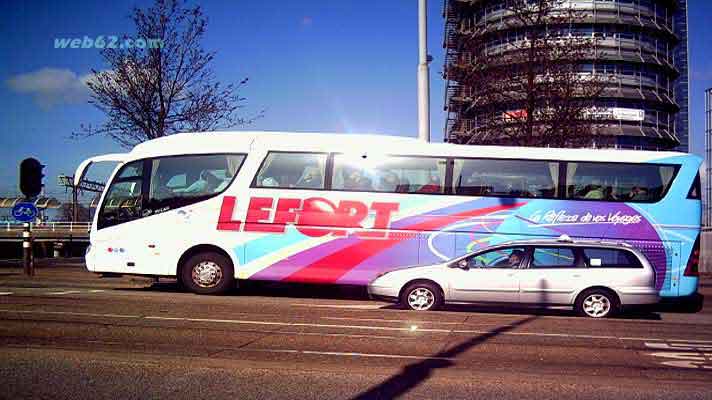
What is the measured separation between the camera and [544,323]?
1125 centimetres

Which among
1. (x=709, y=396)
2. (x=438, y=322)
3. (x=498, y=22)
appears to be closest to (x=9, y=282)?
(x=438, y=322)

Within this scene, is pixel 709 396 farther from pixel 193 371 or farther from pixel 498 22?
pixel 498 22

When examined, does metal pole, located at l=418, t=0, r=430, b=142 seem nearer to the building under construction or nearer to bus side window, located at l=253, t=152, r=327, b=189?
bus side window, located at l=253, t=152, r=327, b=189

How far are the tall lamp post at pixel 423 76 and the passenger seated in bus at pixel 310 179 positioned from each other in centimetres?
476

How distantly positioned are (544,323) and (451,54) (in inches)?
1590

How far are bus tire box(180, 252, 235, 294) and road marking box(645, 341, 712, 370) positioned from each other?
8.51m

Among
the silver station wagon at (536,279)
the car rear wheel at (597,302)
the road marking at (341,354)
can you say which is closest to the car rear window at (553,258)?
the silver station wagon at (536,279)

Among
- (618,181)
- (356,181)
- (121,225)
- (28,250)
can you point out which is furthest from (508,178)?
(28,250)

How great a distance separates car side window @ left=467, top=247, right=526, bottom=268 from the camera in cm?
1253

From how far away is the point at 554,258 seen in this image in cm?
1265

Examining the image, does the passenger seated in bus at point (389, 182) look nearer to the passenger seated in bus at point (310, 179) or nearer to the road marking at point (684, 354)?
the passenger seated in bus at point (310, 179)

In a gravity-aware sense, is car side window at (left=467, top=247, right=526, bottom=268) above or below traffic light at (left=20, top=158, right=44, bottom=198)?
below

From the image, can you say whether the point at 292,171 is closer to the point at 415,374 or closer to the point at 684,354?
the point at 415,374

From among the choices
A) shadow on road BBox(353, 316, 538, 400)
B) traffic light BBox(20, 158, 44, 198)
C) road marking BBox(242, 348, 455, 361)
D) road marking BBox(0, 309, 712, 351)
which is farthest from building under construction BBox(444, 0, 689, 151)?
road marking BBox(242, 348, 455, 361)
